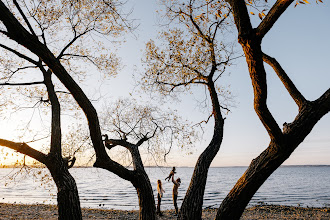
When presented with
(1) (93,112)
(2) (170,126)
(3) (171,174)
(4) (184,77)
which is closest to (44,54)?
(1) (93,112)

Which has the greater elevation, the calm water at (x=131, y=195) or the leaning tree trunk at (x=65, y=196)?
the leaning tree trunk at (x=65, y=196)

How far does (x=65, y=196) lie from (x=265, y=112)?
218 inches

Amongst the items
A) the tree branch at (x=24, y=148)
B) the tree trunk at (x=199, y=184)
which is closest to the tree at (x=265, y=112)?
the tree trunk at (x=199, y=184)

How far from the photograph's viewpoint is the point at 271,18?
3.95m

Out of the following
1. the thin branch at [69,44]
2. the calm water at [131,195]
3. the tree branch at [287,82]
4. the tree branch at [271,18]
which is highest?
the thin branch at [69,44]

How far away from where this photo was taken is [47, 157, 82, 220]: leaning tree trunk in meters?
6.96

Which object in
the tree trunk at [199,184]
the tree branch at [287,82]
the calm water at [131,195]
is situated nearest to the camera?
the tree branch at [287,82]

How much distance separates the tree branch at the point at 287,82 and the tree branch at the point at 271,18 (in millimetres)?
1532

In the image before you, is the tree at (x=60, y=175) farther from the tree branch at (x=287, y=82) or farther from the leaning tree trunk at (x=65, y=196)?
the tree branch at (x=287, y=82)

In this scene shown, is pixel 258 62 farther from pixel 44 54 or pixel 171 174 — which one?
pixel 171 174

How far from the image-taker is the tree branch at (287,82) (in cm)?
484

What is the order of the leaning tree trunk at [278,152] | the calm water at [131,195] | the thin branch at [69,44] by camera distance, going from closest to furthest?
1. the leaning tree trunk at [278,152]
2. the thin branch at [69,44]
3. the calm water at [131,195]

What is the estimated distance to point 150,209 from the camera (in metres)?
6.89

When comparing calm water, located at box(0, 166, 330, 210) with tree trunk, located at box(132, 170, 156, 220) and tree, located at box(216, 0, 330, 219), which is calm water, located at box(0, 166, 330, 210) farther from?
tree, located at box(216, 0, 330, 219)
